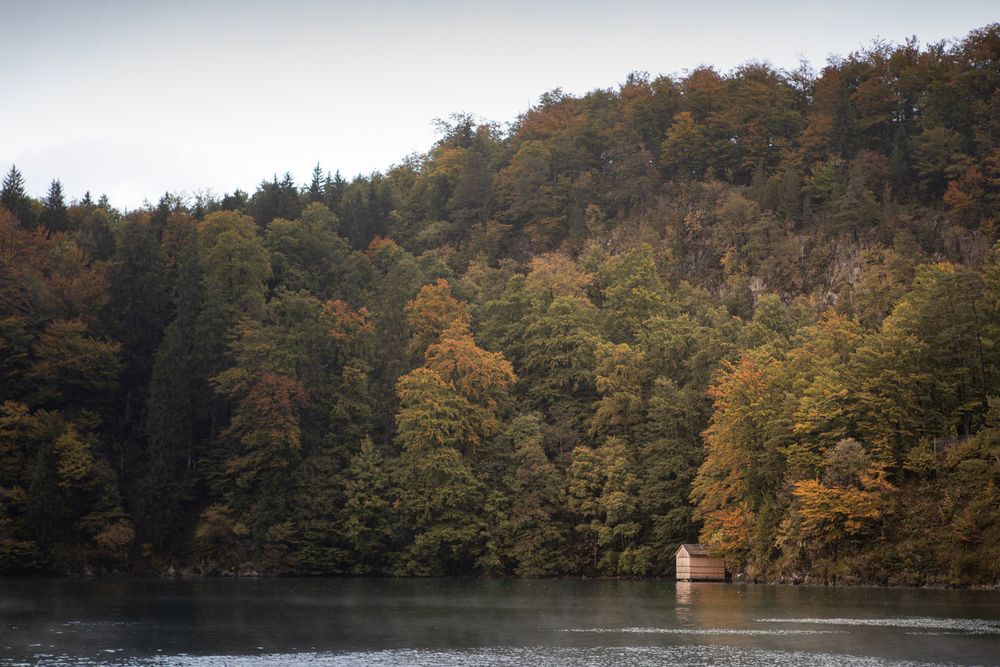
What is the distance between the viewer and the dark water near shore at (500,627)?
33.4 metres

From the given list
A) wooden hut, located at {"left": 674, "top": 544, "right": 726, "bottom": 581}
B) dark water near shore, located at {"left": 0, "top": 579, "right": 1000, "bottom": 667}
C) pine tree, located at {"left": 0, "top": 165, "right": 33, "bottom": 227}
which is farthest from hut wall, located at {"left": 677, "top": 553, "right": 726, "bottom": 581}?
pine tree, located at {"left": 0, "top": 165, "right": 33, "bottom": 227}

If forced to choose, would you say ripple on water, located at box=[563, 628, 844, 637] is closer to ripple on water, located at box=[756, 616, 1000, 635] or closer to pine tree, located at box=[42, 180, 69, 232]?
ripple on water, located at box=[756, 616, 1000, 635]

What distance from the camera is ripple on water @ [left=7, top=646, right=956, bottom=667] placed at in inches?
1253

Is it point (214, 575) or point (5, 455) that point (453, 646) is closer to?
point (214, 575)

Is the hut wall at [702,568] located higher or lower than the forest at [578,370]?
lower

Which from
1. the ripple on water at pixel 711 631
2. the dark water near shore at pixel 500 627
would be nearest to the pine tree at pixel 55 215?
the dark water near shore at pixel 500 627

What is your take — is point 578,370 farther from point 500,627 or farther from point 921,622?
point 921,622

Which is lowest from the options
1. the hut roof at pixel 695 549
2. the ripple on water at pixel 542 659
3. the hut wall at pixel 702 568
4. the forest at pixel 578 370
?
the hut wall at pixel 702 568

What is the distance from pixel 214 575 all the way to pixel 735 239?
2044 inches

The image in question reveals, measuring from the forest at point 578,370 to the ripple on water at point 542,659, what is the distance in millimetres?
29490

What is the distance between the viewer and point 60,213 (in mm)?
107750

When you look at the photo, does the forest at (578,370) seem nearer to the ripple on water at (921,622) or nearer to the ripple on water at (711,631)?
the ripple on water at (921,622)

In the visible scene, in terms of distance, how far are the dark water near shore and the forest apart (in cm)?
1048

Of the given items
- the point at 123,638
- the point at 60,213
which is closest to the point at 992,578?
the point at 123,638
